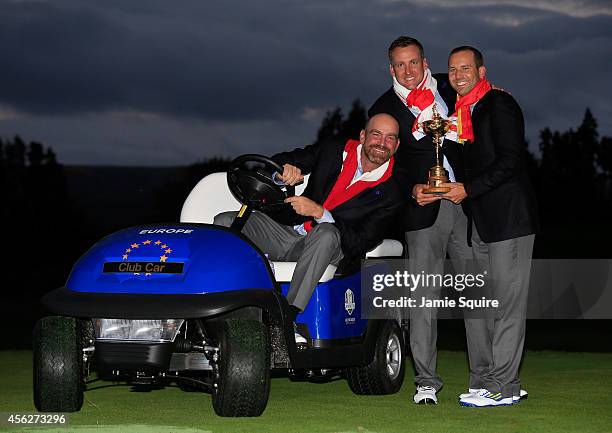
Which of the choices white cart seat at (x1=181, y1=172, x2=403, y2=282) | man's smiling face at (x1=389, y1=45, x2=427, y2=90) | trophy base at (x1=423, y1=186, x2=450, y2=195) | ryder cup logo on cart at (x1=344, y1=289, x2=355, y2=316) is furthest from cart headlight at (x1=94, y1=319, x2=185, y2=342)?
man's smiling face at (x1=389, y1=45, x2=427, y2=90)

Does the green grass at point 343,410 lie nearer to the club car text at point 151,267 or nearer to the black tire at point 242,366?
the black tire at point 242,366

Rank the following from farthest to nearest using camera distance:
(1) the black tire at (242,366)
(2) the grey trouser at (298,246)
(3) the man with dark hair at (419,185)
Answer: (3) the man with dark hair at (419,185) → (2) the grey trouser at (298,246) → (1) the black tire at (242,366)

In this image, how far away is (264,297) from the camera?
533 cm

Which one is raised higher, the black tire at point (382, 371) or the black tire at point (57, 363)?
the black tire at point (57, 363)

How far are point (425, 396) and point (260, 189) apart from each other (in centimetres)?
151

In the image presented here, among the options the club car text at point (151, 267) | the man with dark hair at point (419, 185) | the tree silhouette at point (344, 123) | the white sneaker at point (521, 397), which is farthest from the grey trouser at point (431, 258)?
the tree silhouette at point (344, 123)

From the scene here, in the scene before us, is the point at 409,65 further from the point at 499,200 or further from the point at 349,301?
the point at 349,301

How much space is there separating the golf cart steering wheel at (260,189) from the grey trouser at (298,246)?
8cm

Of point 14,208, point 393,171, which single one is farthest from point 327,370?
point 14,208

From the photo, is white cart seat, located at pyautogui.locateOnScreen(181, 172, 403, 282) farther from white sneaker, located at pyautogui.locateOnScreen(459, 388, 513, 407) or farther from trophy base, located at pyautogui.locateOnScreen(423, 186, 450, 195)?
white sneaker, located at pyautogui.locateOnScreen(459, 388, 513, 407)

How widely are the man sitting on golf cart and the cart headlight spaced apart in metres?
1.02

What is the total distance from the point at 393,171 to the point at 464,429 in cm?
174

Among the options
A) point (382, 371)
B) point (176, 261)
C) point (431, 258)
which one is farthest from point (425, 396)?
point (176, 261)

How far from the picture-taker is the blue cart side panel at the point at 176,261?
205 inches
